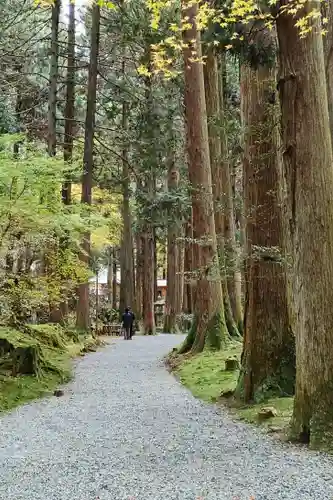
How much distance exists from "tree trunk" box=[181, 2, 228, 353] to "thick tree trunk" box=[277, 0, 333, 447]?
6.70m

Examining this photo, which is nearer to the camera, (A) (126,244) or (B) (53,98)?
(B) (53,98)

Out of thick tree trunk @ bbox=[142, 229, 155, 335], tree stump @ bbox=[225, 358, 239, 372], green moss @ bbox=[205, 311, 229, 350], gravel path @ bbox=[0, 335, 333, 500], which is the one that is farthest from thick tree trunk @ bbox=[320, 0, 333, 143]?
thick tree trunk @ bbox=[142, 229, 155, 335]

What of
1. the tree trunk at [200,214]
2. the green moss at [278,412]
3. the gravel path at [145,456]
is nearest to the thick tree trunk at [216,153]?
the tree trunk at [200,214]

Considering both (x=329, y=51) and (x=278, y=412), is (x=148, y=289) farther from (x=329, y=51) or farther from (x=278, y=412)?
(x=278, y=412)

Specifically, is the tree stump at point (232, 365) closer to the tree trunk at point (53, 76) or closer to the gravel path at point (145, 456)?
the gravel path at point (145, 456)

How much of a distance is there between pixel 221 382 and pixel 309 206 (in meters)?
4.75

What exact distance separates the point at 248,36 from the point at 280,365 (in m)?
4.42

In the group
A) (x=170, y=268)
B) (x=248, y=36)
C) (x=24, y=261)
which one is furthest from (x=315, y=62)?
(x=170, y=268)

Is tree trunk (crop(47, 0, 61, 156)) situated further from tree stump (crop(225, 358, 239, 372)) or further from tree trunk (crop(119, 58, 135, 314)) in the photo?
tree stump (crop(225, 358, 239, 372))

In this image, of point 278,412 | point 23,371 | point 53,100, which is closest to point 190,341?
point 23,371

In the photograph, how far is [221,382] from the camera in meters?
9.11

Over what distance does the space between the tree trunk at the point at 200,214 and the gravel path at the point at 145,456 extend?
4.02m

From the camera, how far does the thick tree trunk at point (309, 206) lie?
518 centimetres

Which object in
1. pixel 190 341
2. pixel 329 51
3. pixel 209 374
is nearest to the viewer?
pixel 329 51
